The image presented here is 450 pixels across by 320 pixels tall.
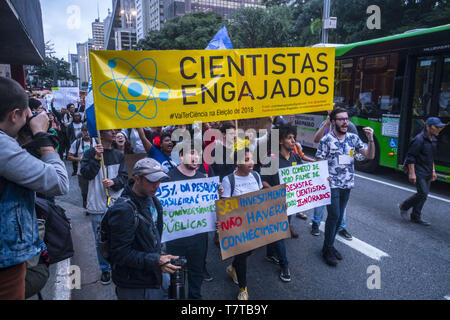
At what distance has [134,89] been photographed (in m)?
3.38

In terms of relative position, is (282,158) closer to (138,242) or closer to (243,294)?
(243,294)

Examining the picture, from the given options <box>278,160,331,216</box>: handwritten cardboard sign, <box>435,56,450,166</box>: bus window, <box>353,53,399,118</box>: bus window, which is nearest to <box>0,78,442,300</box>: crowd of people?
<box>278,160,331,216</box>: handwritten cardboard sign

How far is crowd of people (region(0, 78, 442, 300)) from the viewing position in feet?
5.98

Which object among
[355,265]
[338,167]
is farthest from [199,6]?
[355,265]

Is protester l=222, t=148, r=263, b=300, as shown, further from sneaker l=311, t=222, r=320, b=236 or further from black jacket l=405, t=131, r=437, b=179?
black jacket l=405, t=131, r=437, b=179

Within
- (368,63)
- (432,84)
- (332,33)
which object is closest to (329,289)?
A: (432,84)

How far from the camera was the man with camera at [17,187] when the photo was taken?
1.76 metres

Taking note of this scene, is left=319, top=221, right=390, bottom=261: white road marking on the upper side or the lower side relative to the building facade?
lower

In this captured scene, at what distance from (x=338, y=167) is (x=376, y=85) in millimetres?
5965

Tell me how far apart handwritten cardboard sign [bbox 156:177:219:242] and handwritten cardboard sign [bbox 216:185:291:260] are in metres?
0.18

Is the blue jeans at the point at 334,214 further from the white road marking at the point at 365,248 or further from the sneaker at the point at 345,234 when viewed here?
the sneaker at the point at 345,234
